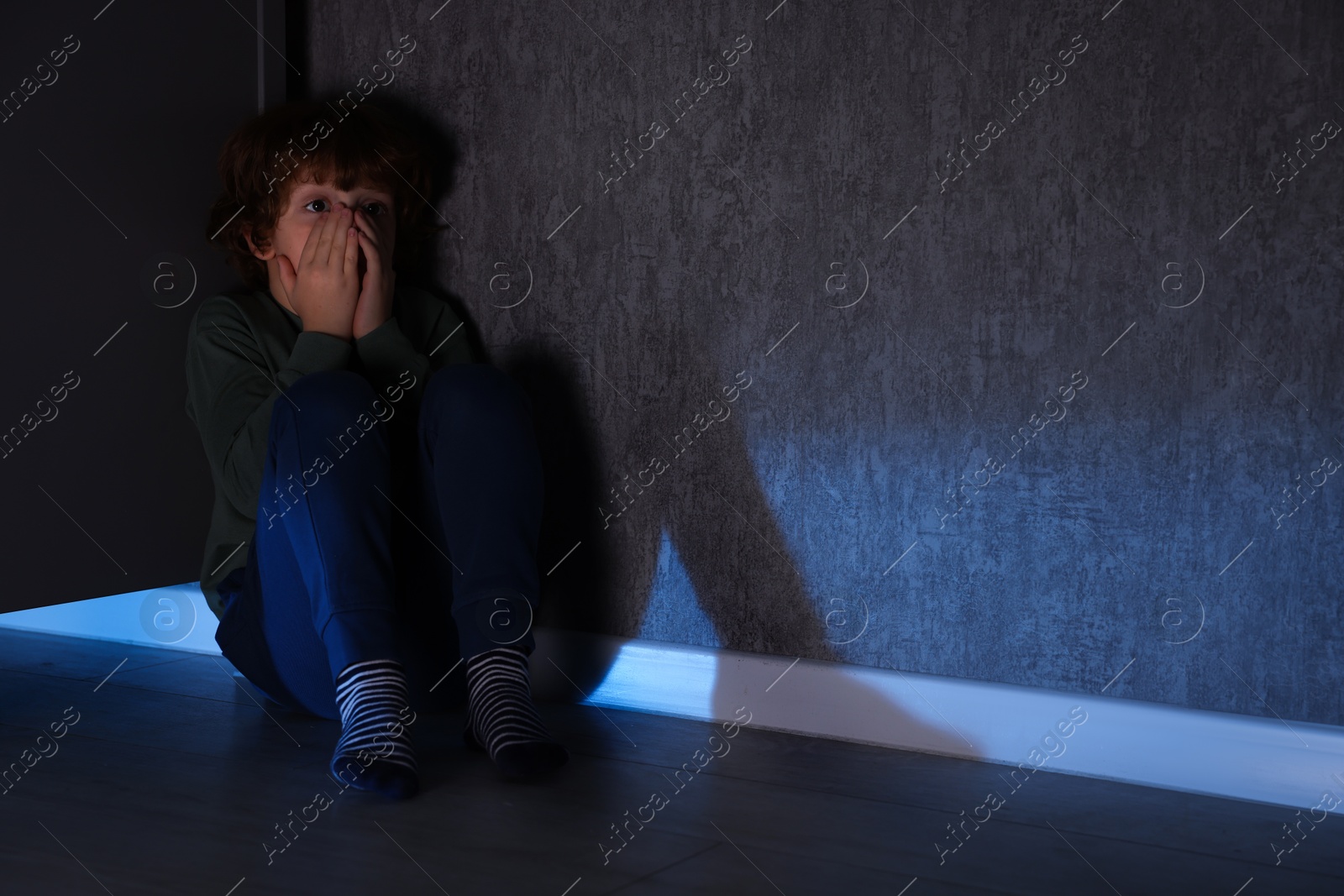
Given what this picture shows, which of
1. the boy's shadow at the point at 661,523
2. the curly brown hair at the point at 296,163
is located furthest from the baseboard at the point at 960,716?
the curly brown hair at the point at 296,163

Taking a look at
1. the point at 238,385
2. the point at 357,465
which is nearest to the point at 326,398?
the point at 357,465

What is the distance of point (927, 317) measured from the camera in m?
1.22

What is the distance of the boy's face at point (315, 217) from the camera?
1343mm

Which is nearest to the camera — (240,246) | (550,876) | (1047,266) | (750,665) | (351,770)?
(550,876)

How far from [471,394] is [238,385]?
285 millimetres

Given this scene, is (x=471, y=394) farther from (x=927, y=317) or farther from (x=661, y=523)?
(x=927, y=317)

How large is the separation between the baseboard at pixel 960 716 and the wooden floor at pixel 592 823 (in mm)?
31

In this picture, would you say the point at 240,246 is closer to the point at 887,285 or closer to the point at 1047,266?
the point at 887,285

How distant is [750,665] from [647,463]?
26 cm

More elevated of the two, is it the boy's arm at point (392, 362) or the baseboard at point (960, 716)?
the boy's arm at point (392, 362)

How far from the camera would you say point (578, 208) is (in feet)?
4.55

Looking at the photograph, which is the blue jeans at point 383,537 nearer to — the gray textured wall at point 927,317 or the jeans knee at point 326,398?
the jeans knee at point 326,398

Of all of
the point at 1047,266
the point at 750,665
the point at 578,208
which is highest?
the point at 578,208

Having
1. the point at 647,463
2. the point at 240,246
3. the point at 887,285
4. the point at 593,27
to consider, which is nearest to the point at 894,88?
the point at 887,285
